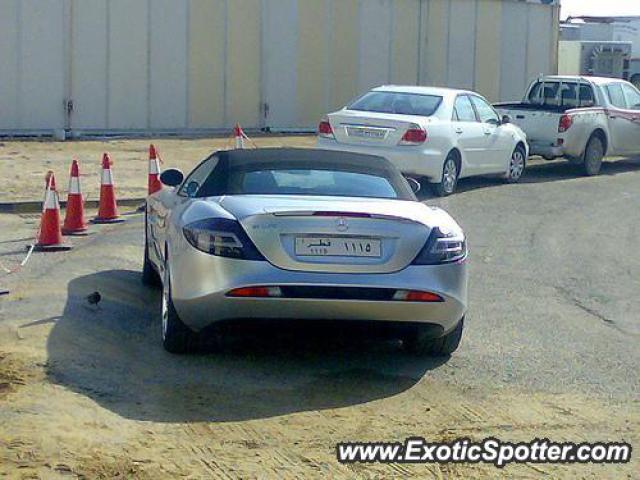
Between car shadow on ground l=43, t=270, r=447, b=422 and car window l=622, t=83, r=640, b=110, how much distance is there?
49.3ft

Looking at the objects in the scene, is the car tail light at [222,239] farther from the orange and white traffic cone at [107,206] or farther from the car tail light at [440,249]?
the orange and white traffic cone at [107,206]

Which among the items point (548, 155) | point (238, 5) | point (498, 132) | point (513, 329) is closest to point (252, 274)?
point (513, 329)

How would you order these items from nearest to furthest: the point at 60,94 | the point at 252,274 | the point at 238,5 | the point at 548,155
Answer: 1. the point at 252,274
2. the point at 548,155
3. the point at 60,94
4. the point at 238,5

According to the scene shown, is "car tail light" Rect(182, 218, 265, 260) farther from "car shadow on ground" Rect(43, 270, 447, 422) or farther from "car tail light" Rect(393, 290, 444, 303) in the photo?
"car tail light" Rect(393, 290, 444, 303)

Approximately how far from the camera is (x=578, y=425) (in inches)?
261

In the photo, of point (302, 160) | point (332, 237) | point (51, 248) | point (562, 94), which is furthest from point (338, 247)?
point (562, 94)

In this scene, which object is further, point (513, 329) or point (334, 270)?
point (513, 329)

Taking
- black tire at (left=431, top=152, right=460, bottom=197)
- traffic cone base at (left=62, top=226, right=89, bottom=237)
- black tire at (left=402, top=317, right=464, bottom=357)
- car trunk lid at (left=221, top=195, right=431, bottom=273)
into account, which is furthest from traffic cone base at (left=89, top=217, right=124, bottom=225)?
car trunk lid at (left=221, top=195, right=431, bottom=273)

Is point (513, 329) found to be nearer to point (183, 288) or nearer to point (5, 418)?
point (183, 288)

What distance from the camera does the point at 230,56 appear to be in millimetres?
26781

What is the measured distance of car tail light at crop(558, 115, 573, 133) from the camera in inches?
804

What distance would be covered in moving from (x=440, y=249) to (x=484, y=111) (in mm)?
11272

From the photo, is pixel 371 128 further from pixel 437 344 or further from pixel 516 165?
pixel 437 344

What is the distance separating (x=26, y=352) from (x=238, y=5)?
20.0 m
